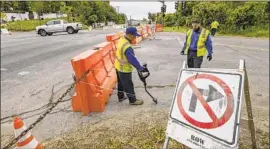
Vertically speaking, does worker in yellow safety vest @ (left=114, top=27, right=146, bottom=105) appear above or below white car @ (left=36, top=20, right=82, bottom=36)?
below

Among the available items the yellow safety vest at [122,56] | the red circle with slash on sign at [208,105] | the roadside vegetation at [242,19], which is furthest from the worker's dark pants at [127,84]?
the roadside vegetation at [242,19]

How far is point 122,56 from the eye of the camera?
4.71m

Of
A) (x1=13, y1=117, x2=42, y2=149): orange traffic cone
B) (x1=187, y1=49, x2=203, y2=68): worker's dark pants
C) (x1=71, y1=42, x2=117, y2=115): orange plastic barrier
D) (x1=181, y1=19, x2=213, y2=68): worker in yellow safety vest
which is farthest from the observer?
(x1=187, y1=49, x2=203, y2=68): worker's dark pants

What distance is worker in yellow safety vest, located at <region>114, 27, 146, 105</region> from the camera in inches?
181

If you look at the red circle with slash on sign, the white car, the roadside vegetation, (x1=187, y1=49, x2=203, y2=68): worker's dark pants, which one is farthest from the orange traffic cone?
the white car

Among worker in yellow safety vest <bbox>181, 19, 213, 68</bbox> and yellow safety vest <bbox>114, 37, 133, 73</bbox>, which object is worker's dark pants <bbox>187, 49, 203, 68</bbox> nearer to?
worker in yellow safety vest <bbox>181, 19, 213, 68</bbox>

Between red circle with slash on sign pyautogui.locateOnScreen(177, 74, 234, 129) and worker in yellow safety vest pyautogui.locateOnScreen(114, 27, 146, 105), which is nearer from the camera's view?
red circle with slash on sign pyautogui.locateOnScreen(177, 74, 234, 129)

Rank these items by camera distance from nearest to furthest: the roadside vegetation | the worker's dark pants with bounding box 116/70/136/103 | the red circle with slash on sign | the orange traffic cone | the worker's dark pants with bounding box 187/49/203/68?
the red circle with slash on sign → the orange traffic cone → the worker's dark pants with bounding box 116/70/136/103 → the worker's dark pants with bounding box 187/49/203/68 → the roadside vegetation

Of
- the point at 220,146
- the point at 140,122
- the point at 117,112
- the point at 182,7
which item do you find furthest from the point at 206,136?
the point at 182,7

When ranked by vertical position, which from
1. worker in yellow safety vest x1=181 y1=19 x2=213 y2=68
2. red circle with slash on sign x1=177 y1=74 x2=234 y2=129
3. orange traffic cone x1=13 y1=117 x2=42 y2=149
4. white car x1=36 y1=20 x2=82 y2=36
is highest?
white car x1=36 y1=20 x2=82 y2=36

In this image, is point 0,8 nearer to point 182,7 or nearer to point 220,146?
point 182,7

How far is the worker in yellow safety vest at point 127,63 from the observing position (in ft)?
15.1

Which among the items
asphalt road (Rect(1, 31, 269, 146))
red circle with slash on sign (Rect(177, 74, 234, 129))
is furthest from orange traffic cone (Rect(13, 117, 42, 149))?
red circle with slash on sign (Rect(177, 74, 234, 129))

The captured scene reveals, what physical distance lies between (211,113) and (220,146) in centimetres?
31
